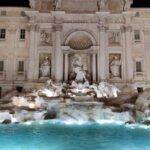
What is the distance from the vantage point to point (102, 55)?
86.6 ft

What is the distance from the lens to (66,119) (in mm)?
16859

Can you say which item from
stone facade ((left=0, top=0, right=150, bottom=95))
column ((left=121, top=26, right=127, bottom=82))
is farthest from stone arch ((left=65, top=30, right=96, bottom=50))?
column ((left=121, top=26, right=127, bottom=82))

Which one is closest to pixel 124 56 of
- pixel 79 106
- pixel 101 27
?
pixel 101 27

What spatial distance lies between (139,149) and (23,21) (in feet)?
71.1

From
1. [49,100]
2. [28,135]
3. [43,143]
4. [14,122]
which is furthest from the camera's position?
[49,100]

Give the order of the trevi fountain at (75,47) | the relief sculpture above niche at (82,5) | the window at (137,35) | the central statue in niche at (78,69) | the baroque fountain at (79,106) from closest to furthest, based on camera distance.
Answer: the baroque fountain at (79,106) < the central statue in niche at (78,69) < the trevi fountain at (75,47) < the relief sculpture above niche at (82,5) < the window at (137,35)

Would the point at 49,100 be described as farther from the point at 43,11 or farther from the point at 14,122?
the point at 43,11

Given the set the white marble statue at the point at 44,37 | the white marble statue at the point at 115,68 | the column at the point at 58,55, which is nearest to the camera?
the column at the point at 58,55

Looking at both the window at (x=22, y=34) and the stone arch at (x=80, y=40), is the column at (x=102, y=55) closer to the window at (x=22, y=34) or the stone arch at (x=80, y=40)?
the stone arch at (x=80, y=40)

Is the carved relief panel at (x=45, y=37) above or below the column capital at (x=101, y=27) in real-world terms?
below

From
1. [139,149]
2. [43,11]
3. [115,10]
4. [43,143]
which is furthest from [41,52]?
[139,149]

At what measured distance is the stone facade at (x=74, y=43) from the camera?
1039 inches

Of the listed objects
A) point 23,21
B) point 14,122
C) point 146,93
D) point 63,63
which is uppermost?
point 23,21

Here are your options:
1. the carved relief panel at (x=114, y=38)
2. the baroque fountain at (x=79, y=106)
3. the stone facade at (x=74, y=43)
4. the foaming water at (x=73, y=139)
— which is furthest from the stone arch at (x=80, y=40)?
the foaming water at (x=73, y=139)
